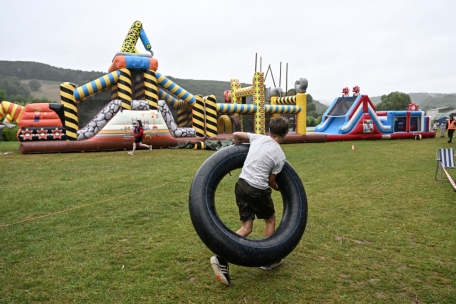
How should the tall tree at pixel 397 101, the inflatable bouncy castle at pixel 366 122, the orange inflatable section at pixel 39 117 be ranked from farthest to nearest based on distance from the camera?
the tall tree at pixel 397 101 → the inflatable bouncy castle at pixel 366 122 → the orange inflatable section at pixel 39 117

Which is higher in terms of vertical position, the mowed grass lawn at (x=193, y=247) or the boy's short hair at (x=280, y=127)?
the boy's short hair at (x=280, y=127)

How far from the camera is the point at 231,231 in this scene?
8.21 feet

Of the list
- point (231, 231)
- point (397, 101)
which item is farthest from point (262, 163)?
point (397, 101)

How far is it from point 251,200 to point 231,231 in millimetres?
317

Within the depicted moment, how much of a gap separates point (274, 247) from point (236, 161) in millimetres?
786

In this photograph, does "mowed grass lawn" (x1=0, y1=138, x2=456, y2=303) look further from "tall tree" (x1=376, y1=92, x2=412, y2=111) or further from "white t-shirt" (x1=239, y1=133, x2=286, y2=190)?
"tall tree" (x1=376, y1=92, x2=412, y2=111)

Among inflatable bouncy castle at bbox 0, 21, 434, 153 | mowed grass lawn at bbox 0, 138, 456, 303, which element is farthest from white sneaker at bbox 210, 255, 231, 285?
inflatable bouncy castle at bbox 0, 21, 434, 153

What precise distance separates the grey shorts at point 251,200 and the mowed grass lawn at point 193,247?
506 millimetres

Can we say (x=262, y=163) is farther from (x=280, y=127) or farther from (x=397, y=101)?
(x=397, y=101)

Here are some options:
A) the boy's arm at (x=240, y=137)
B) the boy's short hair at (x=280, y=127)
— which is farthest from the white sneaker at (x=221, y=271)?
the boy's short hair at (x=280, y=127)

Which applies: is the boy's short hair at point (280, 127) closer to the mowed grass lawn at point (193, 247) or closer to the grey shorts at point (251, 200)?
the grey shorts at point (251, 200)

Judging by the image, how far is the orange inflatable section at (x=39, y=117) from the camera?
11.1 meters

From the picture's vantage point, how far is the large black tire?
2.38m

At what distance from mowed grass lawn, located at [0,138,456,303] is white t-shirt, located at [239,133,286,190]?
80 centimetres
